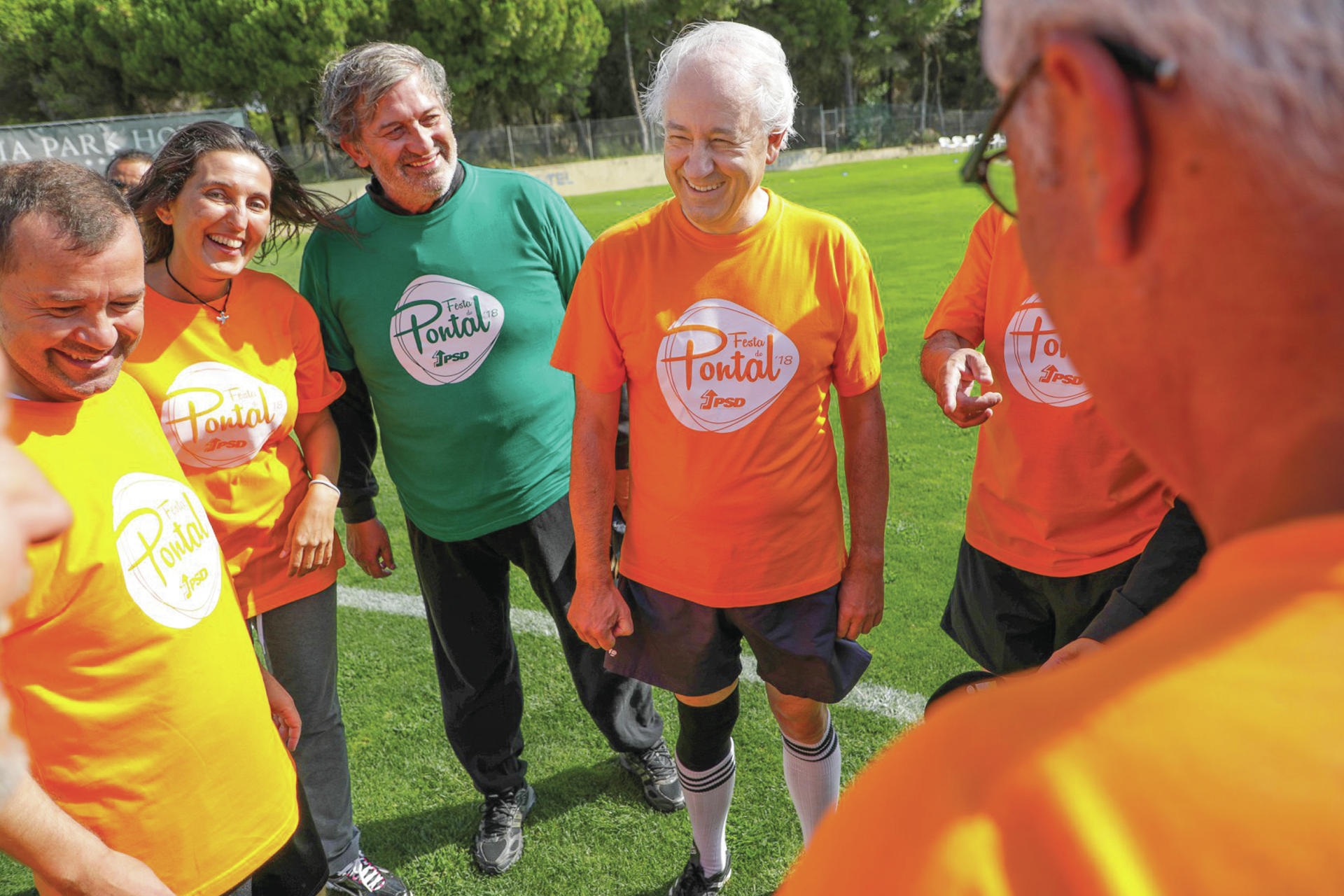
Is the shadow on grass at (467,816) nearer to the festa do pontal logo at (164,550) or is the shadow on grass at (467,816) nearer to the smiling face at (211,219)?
the festa do pontal logo at (164,550)

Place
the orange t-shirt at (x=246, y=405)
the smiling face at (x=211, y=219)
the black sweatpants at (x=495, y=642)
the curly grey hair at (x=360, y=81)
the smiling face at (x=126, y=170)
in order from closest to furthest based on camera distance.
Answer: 1. the orange t-shirt at (x=246, y=405)
2. the smiling face at (x=211, y=219)
3. the curly grey hair at (x=360, y=81)
4. the black sweatpants at (x=495, y=642)
5. the smiling face at (x=126, y=170)

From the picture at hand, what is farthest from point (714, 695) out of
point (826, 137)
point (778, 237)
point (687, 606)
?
point (826, 137)

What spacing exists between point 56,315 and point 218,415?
2.37 ft

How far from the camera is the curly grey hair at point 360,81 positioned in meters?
3.00

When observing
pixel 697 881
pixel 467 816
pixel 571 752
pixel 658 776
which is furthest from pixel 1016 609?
pixel 467 816

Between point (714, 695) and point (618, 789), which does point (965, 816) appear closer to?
point (714, 695)

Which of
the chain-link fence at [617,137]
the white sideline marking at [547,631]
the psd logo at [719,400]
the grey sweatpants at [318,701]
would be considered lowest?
the chain-link fence at [617,137]

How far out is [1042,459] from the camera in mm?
2547

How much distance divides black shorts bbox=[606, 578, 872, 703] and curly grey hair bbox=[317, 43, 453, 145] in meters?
1.79

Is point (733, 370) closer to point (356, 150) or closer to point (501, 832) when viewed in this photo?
point (356, 150)

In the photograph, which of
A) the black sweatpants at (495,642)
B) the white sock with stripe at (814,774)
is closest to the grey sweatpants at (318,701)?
the black sweatpants at (495,642)

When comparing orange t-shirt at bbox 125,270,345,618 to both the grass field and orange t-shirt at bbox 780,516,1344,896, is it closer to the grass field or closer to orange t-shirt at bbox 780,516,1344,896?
the grass field

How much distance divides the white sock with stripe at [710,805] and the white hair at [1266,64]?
2604mm

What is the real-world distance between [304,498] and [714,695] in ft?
4.63
